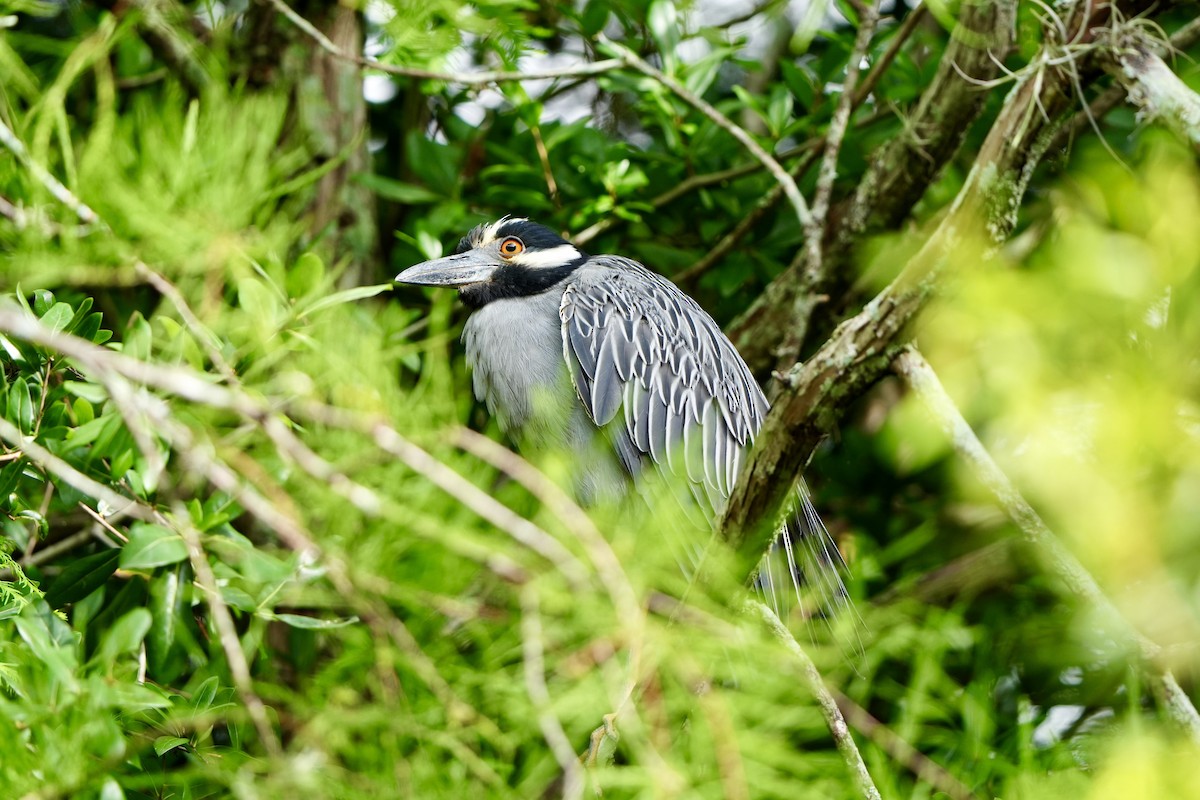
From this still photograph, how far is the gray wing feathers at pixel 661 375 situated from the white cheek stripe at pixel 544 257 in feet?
0.42

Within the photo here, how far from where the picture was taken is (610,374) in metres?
Result: 3.07

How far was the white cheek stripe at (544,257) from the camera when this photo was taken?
3391 mm

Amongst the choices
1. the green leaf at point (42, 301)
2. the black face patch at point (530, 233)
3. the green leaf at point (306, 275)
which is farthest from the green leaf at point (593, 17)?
the green leaf at point (42, 301)

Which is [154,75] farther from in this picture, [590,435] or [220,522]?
[220,522]

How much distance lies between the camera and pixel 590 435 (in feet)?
10.2

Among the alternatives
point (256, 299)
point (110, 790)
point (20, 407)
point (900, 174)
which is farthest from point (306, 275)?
point (900, 174)

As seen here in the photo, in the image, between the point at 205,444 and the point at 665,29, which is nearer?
the point at 205,444

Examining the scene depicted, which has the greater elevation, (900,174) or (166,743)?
(900,174)

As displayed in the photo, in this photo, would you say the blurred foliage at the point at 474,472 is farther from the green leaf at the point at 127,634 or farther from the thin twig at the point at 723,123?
the thin twig at the point at 723,123

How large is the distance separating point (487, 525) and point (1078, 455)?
1.13m

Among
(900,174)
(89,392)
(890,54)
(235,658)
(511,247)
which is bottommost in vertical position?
(511,247)

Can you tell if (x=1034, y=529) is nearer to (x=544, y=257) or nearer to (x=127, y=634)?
(x=127, y=634)

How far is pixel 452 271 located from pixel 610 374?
1.86ft

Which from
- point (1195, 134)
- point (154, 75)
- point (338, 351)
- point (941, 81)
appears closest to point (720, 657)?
point (338, 351)
